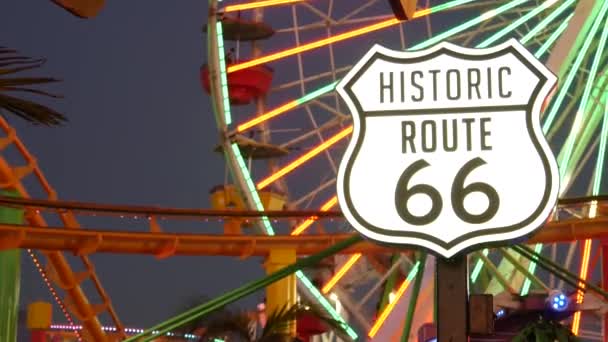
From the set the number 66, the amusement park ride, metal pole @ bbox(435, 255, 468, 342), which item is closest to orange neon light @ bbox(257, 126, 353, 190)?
the amusement park ride

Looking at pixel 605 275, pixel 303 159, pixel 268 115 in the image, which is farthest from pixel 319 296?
pixel 605 275

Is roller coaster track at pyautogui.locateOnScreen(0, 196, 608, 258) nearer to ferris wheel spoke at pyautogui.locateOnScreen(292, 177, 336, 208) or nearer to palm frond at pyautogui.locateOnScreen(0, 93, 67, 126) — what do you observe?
ferris wheel spoke at pyautogui.locateOnScreen(292, 177, 336, 208)

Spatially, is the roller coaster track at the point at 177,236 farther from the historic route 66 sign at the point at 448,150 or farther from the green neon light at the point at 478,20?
the historic route 66 sign at the point at 448,150

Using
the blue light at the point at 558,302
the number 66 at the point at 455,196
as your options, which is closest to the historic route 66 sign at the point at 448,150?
the number 66 at the point at 455,196

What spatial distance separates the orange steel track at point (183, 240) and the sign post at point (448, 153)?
36.2ft

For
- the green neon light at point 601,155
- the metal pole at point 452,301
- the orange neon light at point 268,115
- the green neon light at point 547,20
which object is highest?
the green neon light at point 547,20

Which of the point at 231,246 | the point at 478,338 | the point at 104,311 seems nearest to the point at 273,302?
the point at 231,246

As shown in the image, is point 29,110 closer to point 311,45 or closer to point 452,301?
point 452,301

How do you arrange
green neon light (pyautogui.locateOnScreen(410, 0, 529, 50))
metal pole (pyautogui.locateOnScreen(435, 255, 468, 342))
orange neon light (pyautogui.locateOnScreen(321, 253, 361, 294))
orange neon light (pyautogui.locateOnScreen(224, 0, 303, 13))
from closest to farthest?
metal pole (pyautogui.locateOnScreen(435, 255, 468, 342)) → green neon light (pyautogui.locateOnScreen(410, 0, 529, 50)) → orange neon light (pyautogui.locateOnScreen(224, 0, 303, 13)) → orange neon light (pyautogui.locateOnScreen(321, 253, 361, 294))

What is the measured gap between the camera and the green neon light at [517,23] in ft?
68.6

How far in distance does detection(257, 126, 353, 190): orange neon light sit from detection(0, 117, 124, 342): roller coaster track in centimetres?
286

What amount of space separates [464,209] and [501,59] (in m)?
0.69

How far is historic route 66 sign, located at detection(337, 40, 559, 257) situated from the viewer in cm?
615

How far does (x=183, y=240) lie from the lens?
18938 mm
